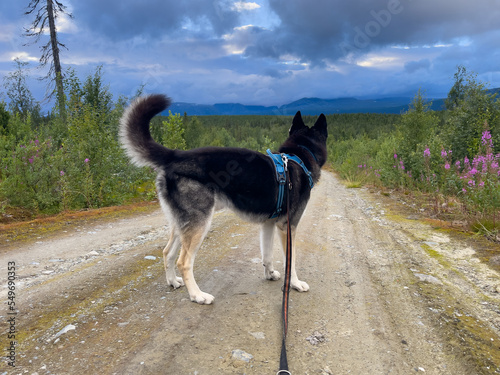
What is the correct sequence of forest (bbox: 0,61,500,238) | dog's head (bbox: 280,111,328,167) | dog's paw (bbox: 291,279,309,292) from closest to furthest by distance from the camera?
1. dog's paw (bbox: 291,279,309,292)
2. dog's head (bbox: 280,111,328,167)
3. forest (bbox: 0,61,500,238)

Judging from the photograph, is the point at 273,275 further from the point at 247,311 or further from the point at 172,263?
the point at 172,263

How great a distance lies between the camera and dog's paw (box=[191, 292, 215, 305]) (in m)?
3.22

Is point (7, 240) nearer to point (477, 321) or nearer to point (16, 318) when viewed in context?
point (16, 318)

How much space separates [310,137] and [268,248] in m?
1.68

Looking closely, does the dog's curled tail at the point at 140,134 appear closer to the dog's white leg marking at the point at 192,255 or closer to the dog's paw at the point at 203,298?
the dog's white leg marking at the point at 192,255

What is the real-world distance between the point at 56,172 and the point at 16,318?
5.57 meters

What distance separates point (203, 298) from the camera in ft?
10.6

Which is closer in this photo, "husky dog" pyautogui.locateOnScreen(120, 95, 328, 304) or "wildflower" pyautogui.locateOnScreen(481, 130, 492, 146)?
"husky dog" pyautogui.locateOnScreen(120, 95, 328, 304)

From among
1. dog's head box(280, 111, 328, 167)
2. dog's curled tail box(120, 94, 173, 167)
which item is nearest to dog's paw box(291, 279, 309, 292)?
dog's head box(280, 111, 328, 167)

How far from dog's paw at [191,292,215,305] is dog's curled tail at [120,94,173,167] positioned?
1.46m

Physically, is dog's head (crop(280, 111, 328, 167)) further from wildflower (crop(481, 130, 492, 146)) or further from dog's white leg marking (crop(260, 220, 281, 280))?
wildflower (crop(481, 130, 492, 146))

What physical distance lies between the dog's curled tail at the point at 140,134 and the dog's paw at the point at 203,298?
146 cm

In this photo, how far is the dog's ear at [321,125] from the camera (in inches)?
173

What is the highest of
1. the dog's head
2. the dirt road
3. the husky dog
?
the dog's head
